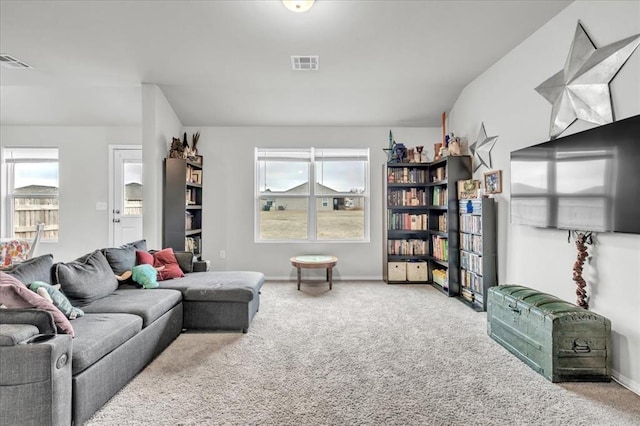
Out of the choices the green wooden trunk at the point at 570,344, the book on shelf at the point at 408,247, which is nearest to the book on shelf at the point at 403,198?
the book on shelf at the point at 408,247

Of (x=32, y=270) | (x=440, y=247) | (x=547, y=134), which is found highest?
(x=547, y=134)

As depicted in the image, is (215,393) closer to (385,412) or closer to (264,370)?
(264,370)

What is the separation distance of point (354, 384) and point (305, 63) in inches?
131

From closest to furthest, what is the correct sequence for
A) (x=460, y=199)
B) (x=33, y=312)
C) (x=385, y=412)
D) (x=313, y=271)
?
(x=33, y=312), (x=385, y=412), (x=460, y=199), (x=313, y=271)

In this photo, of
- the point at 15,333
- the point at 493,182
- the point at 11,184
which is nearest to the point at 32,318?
the point at 15,333

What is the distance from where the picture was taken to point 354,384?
86.2 inches

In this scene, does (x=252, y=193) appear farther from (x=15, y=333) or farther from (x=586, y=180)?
(x=586, y=180)

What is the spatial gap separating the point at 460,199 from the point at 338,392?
3.11 meters

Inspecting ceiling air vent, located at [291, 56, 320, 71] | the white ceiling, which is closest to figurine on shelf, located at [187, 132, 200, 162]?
the white ceiling

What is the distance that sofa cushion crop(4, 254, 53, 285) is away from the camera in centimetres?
216

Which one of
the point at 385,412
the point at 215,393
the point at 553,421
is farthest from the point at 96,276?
the point at 553,421

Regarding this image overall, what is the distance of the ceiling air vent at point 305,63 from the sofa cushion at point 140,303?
9.07 ft

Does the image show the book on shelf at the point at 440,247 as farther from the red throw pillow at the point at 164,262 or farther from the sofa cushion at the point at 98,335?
the sofa cushion at the point at 98,335

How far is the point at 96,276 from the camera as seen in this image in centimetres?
278
